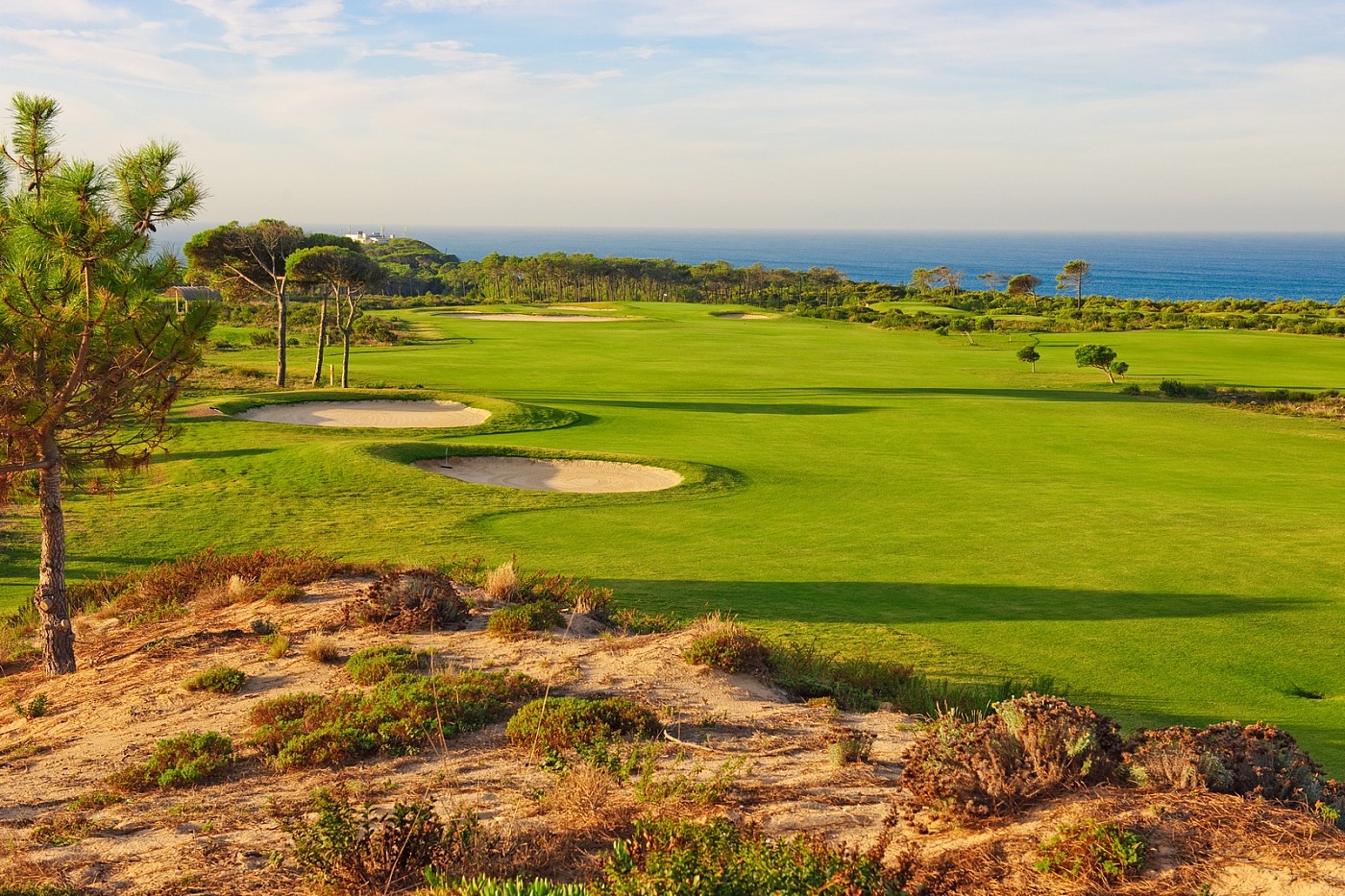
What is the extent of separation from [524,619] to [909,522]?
32.9ft

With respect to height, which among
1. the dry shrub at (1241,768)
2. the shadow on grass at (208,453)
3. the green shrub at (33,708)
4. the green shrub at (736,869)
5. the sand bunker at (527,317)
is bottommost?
the green shrub at (33,708)

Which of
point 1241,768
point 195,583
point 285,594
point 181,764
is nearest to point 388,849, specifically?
point 181,764

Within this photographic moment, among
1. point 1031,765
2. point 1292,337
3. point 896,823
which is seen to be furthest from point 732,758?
point 1292,337

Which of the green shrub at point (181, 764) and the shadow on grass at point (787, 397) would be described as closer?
the green shrub at point (181, 764)

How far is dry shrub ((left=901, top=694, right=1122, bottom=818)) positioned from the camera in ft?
21.1

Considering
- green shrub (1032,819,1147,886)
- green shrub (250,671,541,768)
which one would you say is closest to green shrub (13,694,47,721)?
green shrub (250,671,541,768)

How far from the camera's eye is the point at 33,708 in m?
10.2

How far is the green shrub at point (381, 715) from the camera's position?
8.38m

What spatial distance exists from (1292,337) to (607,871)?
248ft

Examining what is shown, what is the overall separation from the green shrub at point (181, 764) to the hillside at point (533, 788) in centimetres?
9

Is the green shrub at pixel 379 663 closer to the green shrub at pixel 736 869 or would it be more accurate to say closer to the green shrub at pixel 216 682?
the green shrub at pixel 216 682

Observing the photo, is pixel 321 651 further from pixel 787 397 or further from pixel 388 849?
pixel 787 397

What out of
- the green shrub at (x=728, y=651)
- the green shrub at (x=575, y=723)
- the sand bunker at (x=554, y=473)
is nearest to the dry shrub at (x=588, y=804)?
the green shrub at (x=575, y=723)

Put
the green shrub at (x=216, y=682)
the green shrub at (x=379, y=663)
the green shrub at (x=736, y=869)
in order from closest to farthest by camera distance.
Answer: the green shrub at (x=736, y=869) → the green shrub at (x=379, y=663) → the green shrub at (x=216, y=682)
